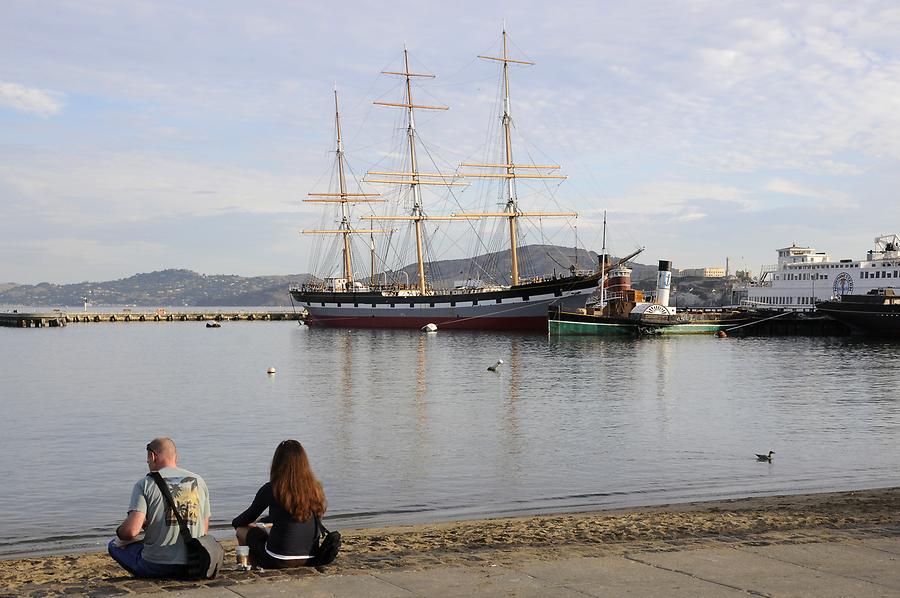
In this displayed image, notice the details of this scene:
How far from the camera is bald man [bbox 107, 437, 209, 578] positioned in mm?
7246

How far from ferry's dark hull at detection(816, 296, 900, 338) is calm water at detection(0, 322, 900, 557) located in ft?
87.1

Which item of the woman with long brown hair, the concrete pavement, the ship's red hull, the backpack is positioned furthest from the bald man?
the ship's red hull

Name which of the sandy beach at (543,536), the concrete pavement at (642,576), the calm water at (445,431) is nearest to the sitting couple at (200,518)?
the sandy beach at (543,536)

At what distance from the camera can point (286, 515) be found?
782 cm

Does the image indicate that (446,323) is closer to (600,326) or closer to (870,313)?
(600,326)

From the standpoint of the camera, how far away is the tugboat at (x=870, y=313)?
79.2 m

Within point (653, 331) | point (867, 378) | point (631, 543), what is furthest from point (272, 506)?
point (653, 331)

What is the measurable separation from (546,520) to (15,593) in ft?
23.8

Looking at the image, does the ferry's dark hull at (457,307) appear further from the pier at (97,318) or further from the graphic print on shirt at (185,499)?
the graphic print on shirt at (185,499)

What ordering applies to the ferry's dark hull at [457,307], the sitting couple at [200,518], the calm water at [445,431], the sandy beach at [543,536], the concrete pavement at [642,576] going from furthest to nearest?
the ferry's dark hull at [457,307], the calm water at [445,431], the sandy beach at [543,536], the sitting couple at [200,518], the concrete pavement at [642,576]

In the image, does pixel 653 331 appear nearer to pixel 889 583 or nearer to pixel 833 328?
pixel 833 328

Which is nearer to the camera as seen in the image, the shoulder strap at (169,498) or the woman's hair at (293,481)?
the shoulder strap at (169,498)

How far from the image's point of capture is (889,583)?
740 cm

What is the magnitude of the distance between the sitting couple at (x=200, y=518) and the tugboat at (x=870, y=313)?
266 ft
